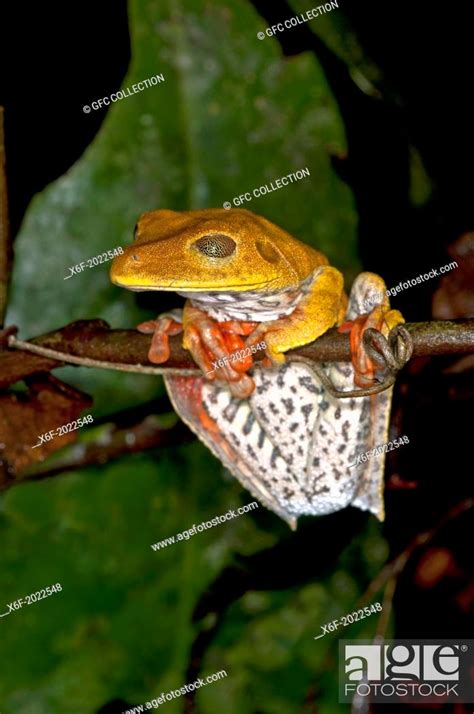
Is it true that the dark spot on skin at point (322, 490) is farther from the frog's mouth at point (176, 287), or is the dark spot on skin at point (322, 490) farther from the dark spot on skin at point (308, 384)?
the frog's mouth at point (176, 287)

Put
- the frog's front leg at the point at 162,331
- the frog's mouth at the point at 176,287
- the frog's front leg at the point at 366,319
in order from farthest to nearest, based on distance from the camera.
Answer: the frog's front leg at the point at 162,331
the frog's front leg at the point at 366,319
the frog's mouth at the point at 176,287

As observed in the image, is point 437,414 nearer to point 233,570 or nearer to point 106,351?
point 233,570

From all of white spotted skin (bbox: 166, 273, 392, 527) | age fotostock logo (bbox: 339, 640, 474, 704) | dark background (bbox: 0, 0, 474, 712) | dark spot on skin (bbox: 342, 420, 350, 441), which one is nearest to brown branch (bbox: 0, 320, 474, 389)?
white spotted skin (bbox: 166, 273, 392, 527)

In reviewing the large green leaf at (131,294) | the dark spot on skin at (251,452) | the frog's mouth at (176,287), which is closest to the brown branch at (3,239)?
the frog's mouth at (176,287)

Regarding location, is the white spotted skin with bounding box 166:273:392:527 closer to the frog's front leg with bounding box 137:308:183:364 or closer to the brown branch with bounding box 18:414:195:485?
the frog's front leg with bounding box 137:308:183:364

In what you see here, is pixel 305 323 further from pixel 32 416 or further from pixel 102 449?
pixel 102 449

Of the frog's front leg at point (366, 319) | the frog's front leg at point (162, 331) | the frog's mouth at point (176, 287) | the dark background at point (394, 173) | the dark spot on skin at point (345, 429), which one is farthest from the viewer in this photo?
the dark background at point (394, 173)

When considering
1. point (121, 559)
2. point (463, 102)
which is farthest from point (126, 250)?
point (463, 102)
